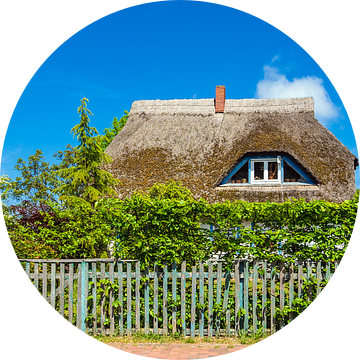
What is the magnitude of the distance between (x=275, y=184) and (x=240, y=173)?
1.71 meters

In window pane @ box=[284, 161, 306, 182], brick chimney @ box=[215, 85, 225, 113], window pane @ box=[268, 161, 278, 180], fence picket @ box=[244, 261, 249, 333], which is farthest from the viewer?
brick chimney @ box=[215, 85, 225, 113]

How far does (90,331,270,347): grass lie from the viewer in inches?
193

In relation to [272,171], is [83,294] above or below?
below

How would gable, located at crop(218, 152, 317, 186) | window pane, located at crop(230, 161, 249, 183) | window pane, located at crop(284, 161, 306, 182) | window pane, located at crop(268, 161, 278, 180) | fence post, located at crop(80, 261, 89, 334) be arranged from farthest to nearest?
window pane, located at crop(230, 161, 249, 183) < window pane, located at crop(268, 161, 278, 180) < window pane, located at crop(284, 161, 306, 182) < gable, located at crop(218, 152, 317, 186) < fence post, located at crop(80, 261, 89, 334)

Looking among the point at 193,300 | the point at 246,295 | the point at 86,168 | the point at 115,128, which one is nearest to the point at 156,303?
the point at 193,300

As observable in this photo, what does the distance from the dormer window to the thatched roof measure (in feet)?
1.23

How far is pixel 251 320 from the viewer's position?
526cm

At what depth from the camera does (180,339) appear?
5074mm

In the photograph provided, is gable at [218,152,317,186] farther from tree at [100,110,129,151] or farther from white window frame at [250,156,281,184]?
tree at [100,110,129,151]

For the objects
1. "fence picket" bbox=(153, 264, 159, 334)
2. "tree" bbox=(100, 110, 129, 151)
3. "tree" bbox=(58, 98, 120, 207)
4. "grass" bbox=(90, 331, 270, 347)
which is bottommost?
"grass" bbox=(90, 331, 270, 347)

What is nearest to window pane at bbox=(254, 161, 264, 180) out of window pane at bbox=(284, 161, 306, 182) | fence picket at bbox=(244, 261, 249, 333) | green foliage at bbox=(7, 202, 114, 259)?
window pane at bbox=(284, 161, 306, 182)

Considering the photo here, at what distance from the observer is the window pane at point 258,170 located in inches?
580

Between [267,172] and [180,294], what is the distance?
1044 centimetres

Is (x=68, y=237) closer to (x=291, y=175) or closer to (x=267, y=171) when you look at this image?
(x=267, y=171)
